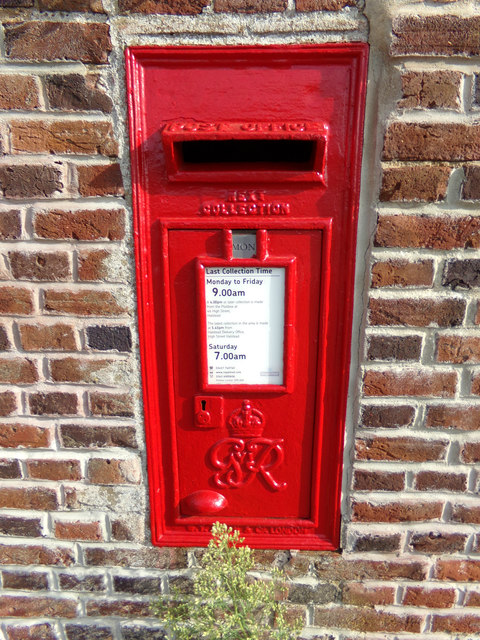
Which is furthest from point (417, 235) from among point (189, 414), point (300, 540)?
point (300, 540)

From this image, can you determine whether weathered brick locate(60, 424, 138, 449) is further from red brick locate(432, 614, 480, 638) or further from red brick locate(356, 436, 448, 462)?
red brick locate(432, 614, 480, 638)

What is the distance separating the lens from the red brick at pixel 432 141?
97cm

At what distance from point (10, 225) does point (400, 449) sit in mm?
1113

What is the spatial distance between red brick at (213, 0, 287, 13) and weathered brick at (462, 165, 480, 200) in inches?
20.6

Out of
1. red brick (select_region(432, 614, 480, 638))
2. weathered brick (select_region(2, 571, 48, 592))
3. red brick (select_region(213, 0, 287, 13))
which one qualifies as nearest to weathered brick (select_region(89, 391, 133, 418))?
weathered brick (select_region(2, 571, 48, 592))

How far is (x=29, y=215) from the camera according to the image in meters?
1.08

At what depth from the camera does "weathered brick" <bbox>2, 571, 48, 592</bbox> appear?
133 cm

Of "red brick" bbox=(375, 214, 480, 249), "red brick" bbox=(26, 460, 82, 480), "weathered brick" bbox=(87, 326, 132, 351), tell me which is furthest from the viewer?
"red brick" bbox=(26, 460, 82, 480)

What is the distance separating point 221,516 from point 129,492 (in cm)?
26

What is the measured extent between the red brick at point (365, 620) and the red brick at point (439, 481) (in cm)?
42

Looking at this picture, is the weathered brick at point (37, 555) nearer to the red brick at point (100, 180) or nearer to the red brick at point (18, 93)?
the red brick at point (100, 180)

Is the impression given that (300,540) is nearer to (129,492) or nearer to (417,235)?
(129,492)

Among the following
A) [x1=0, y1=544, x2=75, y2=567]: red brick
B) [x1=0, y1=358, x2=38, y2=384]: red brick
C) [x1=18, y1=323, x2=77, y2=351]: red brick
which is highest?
[x1=18, y1=323, x2=77, y2=351]: red brick

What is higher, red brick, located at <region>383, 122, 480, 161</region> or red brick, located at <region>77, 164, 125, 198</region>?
red brick, located at <region>383, 122, 480, 161</region>
